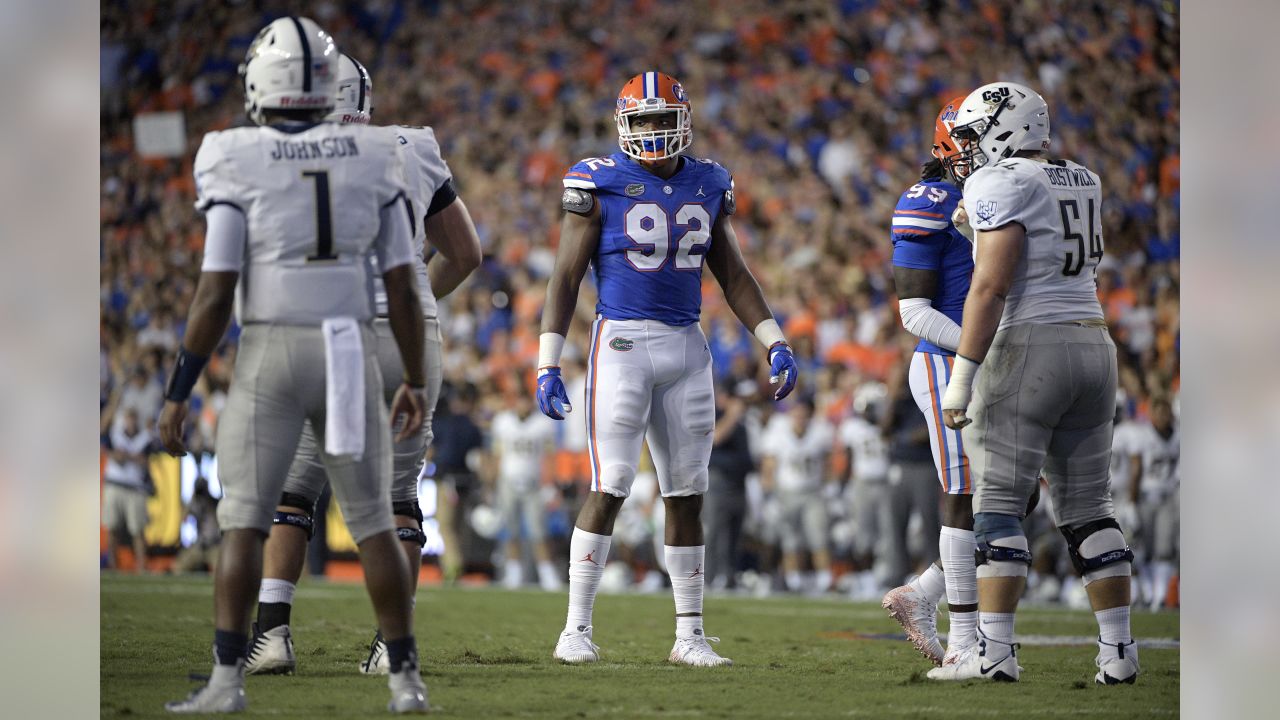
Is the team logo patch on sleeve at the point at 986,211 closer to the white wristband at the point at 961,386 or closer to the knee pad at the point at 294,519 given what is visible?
the white wristband at the point at 961,386

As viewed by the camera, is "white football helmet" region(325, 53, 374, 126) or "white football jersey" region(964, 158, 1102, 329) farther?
"white football helmet" region(325, 53, 374, 126)

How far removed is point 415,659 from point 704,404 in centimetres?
178

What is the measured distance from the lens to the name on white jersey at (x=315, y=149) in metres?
4.14

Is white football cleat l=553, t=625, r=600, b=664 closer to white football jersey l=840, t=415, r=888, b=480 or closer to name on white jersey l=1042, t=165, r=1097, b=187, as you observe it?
name on white jersey l=1042, t=165, r=1097, b=187

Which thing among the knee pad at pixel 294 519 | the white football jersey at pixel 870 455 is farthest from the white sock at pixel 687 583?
the white football jersey at pixel 870 455

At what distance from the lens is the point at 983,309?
15.9ft

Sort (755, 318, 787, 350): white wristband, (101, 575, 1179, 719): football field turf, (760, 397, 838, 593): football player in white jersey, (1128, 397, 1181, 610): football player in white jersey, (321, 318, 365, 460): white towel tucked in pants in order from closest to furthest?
(321, 318, 365, 460): white towel tucked in pants < (101, 575, 1179, 719): football field turf < (755, 318, 787, 350): white wristband < (1128, 397, 1181, 610): football player in white jersey < (760, 397, 838, 593): football player in white jersey

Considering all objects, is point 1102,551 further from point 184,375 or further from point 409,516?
point 184,375

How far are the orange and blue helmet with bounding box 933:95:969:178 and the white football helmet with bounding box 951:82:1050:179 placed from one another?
0.13 m

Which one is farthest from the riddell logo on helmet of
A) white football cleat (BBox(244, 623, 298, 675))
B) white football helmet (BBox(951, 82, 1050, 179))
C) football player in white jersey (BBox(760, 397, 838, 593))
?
football player in white jersey (BBox(760, 397, 838, 593))

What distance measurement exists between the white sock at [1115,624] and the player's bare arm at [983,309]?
87cm

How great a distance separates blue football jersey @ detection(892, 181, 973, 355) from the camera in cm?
548
